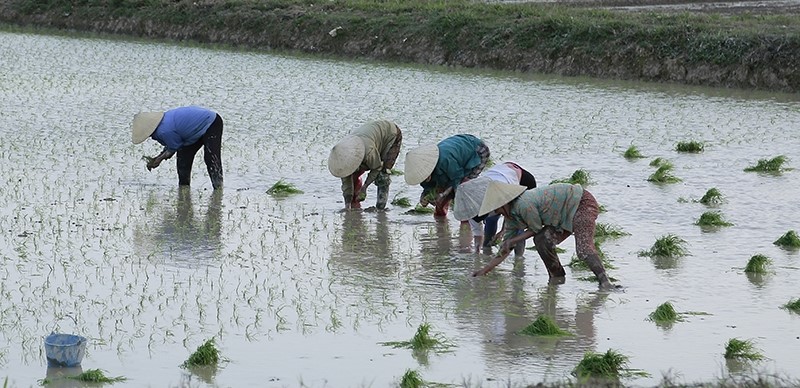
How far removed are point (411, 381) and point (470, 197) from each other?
2504mm

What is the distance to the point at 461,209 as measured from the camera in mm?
8281

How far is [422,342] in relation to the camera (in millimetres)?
6617

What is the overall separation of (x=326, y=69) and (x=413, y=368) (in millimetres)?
16412

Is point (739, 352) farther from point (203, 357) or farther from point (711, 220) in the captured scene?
point (711, 220)

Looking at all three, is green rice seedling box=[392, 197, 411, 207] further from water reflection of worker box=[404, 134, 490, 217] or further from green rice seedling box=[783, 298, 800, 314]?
green rice seedling box=[783, 298, 800, 314]

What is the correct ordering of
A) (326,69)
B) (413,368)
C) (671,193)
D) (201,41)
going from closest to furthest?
1. (413,368)
2. (671,193)
3. (326,69)
4. (201,41)

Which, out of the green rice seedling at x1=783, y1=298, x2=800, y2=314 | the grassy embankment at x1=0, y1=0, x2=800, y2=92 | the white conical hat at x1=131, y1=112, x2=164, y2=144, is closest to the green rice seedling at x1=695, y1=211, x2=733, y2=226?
the green rice seedling at x1=783, y1=298, x2=800, y2=314

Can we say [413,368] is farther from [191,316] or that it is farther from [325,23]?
[325,23]

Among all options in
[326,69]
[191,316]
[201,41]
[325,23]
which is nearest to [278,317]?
[191,316]

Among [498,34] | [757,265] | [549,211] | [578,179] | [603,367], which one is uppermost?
[498,34]

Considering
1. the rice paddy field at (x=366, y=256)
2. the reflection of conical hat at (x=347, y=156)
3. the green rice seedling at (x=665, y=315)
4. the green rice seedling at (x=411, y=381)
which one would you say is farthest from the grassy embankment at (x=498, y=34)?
the green rice seedling at (x=411, y=381)

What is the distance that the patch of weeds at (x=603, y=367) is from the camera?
20.0 ft

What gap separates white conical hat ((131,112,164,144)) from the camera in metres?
10.8

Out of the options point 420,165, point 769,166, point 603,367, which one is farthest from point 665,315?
point 769,166
